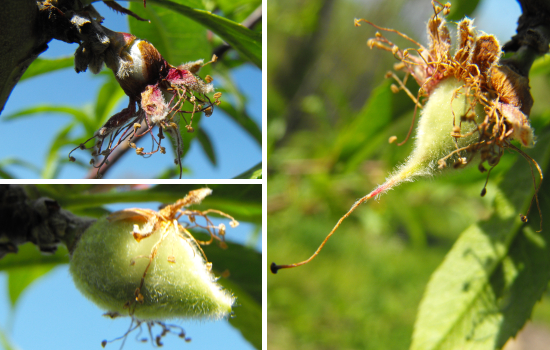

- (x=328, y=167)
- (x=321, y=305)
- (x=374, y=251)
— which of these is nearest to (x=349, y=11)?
(x=374, y=251)

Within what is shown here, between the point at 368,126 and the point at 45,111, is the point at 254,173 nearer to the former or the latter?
the point at 368,126

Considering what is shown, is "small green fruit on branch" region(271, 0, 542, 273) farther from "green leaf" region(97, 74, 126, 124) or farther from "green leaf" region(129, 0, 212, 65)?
"green leaf" region(97, 74, 126, 124)

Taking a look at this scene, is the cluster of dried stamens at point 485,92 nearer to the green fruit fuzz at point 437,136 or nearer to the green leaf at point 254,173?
the green fruit fuzz at point 437,136

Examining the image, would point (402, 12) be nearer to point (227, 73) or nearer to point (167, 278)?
point (227, 73)

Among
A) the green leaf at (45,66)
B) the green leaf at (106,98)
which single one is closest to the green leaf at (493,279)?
the green leaf at (45,66)

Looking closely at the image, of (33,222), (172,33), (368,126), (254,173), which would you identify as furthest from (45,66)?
(368,126)

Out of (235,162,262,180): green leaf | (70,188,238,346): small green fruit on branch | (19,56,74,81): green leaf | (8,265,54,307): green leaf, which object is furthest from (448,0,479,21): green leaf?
(8,265,54,307): green leaf

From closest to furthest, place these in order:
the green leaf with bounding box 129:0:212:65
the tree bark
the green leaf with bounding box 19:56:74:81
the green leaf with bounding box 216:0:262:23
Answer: the tree bark, the green leaf with bounding box 129:0:212:65, the green leaf with bounding box 19:56:74:81, the green leaf with bounding box 216:0:262:23
